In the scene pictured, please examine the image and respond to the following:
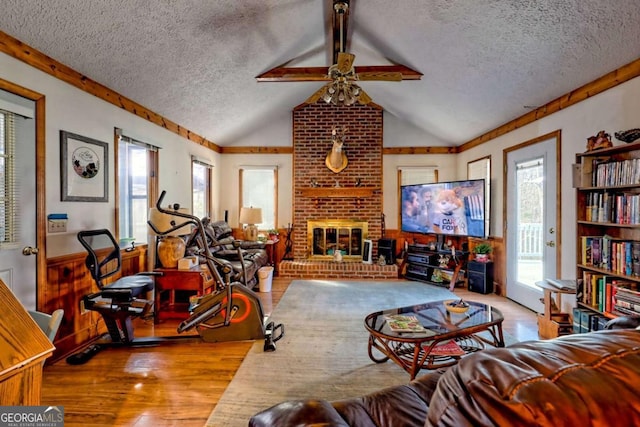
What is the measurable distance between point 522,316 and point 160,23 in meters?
4.76

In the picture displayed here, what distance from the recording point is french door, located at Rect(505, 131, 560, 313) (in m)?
3.38

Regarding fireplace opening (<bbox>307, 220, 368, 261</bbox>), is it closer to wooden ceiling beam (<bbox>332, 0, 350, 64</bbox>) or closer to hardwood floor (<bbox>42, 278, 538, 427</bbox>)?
wooden ceiling beam (<bbox>332, 0, 350, 64</bbox>)

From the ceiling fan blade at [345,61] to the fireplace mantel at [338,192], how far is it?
10.2 ft

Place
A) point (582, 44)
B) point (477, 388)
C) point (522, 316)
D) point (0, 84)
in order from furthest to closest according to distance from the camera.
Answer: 1. point (522, 316)
2. point (582, 44)
3. point (0, 84)
4. point (477, 388)

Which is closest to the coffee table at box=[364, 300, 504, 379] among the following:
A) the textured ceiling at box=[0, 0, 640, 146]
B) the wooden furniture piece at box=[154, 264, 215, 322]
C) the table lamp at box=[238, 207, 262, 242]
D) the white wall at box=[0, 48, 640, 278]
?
the white wall at box=[0, 48, 640, 278]

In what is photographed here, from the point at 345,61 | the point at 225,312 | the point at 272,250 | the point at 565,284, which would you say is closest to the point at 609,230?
the point at 565,284

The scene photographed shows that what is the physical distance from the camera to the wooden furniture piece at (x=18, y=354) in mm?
634

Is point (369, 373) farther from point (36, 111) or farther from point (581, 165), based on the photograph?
point (36, 111)

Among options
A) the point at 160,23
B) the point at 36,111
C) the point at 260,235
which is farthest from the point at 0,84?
the point at 260,235

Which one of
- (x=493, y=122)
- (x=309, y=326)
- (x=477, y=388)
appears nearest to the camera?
(x=477, y=388)

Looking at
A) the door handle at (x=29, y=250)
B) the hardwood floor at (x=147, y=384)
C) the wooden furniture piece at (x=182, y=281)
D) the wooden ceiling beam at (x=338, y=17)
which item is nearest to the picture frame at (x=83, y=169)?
the door handle at (x=29, y=250)

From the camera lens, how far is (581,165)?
255 centimetres

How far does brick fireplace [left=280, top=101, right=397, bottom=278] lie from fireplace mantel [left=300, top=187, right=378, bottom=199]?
0.05 meters

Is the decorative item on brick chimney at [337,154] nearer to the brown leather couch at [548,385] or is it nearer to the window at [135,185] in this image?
the window at [135,185]
